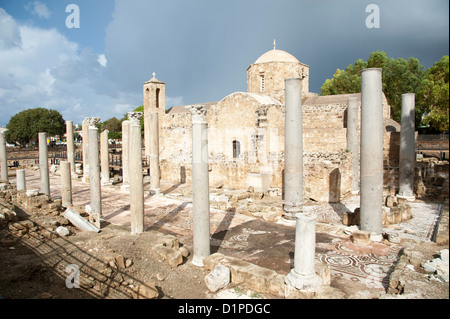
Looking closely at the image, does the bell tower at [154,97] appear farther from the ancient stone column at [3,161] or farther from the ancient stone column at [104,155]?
the ancient stone column at [3,161]

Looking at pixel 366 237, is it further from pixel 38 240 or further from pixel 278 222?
pixel 38 240

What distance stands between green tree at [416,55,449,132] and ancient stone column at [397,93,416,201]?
43.9 feet

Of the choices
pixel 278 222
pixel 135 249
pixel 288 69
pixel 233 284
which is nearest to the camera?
pixel 233 284

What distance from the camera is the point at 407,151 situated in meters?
12.5

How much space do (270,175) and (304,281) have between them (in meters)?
10.1

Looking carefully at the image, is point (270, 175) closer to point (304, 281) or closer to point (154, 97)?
point (304, 281)

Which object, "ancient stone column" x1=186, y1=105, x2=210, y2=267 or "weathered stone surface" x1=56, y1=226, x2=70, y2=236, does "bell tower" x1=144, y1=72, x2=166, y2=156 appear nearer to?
"weathered stone surface" x1=56, y1=226, x2=70, y2=236

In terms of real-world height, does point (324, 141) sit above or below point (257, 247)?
above

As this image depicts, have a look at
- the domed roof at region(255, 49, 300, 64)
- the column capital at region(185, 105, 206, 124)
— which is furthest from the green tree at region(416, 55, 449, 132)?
the column capital at region(185, 105, 206, 124)

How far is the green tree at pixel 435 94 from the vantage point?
2388cm

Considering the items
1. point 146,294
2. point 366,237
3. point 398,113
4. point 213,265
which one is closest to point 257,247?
point 213,265

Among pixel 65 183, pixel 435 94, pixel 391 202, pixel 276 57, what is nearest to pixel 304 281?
pixel 391 202

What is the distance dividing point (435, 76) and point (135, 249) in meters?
29.8

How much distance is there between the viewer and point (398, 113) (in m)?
28.0
